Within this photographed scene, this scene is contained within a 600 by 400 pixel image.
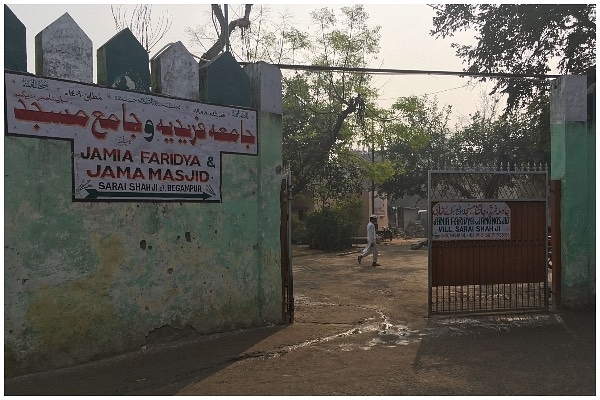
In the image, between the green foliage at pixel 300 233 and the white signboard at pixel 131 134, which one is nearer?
the white signboard at pixel 131 134

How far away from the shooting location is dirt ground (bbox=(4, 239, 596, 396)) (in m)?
4.88

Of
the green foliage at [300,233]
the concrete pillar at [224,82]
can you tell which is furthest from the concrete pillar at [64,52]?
the green foliage at [300,233]

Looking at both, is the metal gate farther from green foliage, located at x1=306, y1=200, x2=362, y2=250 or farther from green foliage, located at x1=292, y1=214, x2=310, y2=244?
green foliage, located at x1=292, y1=214, x2=310, y2=244

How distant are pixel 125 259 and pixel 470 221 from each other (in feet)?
16.6

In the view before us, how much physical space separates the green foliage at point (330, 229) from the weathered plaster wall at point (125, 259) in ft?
49.9

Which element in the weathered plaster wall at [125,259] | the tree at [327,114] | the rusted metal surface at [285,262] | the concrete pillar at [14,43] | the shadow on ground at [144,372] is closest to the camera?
the shadow on ground at [144,372]

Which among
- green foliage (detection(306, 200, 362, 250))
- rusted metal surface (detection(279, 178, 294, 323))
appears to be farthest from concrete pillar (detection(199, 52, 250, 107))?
green foliage (detection(306, 200, 362, 250))

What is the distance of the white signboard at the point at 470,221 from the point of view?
7.94 m

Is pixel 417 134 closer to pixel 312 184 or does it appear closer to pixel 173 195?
pixel 312 184

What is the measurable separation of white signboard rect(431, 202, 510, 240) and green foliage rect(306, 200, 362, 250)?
1452 centimetres

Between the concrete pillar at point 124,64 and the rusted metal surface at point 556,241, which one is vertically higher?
the concrete pillar at point 124,64

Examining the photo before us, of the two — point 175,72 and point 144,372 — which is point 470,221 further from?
point 144,372

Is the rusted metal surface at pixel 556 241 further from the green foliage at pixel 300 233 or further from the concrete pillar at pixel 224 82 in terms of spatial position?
the green foliage at pixel 300 233

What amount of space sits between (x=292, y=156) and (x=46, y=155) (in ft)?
55.1
